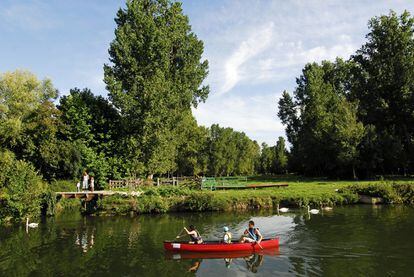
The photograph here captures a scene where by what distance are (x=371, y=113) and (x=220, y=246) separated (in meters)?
57.0

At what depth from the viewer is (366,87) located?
7250cm

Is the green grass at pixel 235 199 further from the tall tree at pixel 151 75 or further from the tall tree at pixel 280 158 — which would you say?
the tall tree at pixel 280 158

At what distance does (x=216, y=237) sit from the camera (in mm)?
29203

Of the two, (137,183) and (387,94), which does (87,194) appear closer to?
(137,183)

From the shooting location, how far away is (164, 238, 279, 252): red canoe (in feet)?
80.3

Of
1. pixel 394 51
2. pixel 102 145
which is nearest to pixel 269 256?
pixel 102 145

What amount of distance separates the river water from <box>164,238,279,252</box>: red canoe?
0.72m

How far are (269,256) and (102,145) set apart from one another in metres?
35.0

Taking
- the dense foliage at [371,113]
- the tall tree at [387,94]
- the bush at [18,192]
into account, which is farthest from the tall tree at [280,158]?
the bush at [18,192]

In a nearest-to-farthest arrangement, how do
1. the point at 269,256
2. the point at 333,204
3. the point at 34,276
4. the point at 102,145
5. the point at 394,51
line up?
the point at 34,276 < the point at 269,256 < the point at 333,204 < the point at 102,145 < the point at 394,51

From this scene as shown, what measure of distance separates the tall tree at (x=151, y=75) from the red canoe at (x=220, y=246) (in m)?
27.5

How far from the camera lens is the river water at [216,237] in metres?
21.0

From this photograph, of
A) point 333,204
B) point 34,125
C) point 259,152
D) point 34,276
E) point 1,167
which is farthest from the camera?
point 259,152

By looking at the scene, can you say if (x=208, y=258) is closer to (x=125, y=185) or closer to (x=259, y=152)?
(x=125, y=185)
